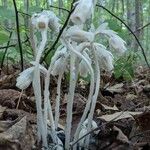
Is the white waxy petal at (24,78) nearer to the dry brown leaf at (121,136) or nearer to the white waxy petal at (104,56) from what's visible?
the white waxy petal at (104,56)

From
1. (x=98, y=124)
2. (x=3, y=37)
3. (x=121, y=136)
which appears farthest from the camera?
(x=3, y=37)

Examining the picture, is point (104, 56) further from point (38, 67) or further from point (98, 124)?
point (98, 124)

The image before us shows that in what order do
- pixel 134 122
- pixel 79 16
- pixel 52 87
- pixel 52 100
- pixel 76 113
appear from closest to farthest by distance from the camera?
1. pixel 79 16
2. pixel 134 122
3. pixel 76 113
4. pixel 52 100
5. pixel 52 87

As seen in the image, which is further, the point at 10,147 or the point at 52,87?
the point at 52,87

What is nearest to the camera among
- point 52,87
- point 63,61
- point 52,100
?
point 63,61

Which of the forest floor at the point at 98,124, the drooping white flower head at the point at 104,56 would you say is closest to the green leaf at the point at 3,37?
the forest floor at the point at 98,124

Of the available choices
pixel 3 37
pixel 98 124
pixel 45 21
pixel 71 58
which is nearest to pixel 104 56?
pixel 71 58

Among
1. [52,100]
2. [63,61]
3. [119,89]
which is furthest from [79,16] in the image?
[119,89]

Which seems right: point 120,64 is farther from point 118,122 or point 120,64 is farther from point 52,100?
point 118,122
